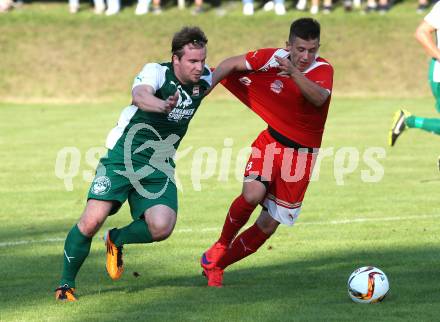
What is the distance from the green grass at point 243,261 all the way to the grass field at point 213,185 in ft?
0.08

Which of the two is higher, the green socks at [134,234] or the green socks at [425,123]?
the green socks at [134,234]

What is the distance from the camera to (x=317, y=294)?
323 inches

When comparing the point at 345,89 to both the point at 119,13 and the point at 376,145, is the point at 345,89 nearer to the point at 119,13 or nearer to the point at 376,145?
the point at 119,13

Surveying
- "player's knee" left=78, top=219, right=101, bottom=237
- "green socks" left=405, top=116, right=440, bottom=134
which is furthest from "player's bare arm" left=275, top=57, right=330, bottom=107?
"green socks" left=405, top=116, right=440, bottom=134

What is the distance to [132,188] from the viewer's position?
831 centimetres

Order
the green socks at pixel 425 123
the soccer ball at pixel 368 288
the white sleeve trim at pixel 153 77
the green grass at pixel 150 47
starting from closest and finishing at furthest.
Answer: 1. the soccer ball at pixel 368 288
2. the white sleeve trim at pixel 153 77
3. the green socks at pixel 425 123
4. the green grass at pixel 150 47

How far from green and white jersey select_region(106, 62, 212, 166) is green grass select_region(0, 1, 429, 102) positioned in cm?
2171

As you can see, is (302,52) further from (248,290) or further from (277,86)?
(248,290)

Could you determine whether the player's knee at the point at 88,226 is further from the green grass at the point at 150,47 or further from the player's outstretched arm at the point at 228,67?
the green grass at the point at 150,47

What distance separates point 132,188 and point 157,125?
531 millimetres

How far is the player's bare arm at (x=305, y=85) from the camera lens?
816cm

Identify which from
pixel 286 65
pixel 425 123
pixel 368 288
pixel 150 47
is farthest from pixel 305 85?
pixel 150 47

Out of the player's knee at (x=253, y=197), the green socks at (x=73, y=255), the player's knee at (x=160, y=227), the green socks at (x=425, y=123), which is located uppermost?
the player's knee at (x=253, y=197)

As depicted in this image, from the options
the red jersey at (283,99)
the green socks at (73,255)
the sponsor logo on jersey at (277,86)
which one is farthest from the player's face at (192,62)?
the green socks at (73,255)
